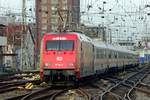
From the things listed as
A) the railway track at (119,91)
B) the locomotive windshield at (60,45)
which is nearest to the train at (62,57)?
the locomotive windshield at (60,45)

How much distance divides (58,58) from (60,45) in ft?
2.88

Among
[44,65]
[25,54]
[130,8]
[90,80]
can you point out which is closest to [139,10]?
[130,8]

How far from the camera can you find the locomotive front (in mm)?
23594

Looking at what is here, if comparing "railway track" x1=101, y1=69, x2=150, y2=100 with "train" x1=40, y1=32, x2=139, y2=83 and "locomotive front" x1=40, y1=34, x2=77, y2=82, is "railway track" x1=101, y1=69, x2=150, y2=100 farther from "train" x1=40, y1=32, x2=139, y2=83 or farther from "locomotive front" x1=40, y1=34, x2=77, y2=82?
"locomotive front" x1=40, y1=34, x2=77, y2=82

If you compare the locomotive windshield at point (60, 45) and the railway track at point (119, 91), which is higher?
the locomotive windshield at point (60, 45)

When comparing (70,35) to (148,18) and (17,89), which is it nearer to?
(17,89)

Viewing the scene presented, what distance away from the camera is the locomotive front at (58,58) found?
23.6 m

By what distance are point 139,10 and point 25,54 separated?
1493cm

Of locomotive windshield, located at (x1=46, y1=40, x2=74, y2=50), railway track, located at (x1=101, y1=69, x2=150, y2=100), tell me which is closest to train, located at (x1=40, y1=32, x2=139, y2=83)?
locomotive windshield, located at (x1=46, y1=40, x2=74, y2=50)

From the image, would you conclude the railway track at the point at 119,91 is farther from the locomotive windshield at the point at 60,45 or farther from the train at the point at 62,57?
the locomotive windshield at the point at 60,45

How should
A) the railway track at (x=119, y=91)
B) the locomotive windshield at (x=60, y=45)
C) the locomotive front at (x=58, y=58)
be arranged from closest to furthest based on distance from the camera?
the railway track at (x=119, y=91), the locomotive front at (x=58, y=58), the locomotive windshield at (x=60, y=45)

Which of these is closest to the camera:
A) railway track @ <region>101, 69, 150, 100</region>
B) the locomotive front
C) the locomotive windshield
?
railway track @ <region>101, 69, 150, 100</region>

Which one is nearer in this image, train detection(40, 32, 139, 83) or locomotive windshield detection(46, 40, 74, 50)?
train detection(40, 32, 139, 83)

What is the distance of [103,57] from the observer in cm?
3616
